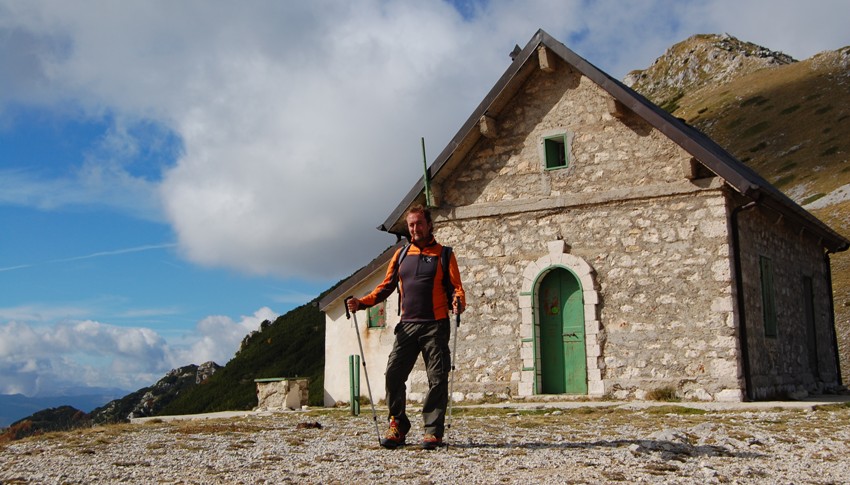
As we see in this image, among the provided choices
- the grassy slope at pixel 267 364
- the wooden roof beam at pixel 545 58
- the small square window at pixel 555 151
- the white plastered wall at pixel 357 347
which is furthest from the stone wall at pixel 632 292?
the grassy slope at pixel 267 364

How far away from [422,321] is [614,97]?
767 centimetres

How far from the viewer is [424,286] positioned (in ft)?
24.6

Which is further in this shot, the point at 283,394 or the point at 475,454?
the point at 283,394

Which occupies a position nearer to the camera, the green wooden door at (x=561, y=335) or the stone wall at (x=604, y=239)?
the stone wall at (x=604, y=239)

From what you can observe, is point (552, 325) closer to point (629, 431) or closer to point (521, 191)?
point (521, 191)

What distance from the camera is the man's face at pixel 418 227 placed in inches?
299

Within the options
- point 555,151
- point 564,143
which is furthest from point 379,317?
point 564,143

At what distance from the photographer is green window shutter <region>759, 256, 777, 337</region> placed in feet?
47.0

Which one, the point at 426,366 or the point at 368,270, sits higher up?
the point at 368,270

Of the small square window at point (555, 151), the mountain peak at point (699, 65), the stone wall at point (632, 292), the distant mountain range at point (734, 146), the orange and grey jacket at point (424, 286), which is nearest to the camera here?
the orange and grey jacket at point (424, 286)

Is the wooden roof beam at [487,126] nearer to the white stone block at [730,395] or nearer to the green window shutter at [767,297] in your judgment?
the green window shutter at [767,297]

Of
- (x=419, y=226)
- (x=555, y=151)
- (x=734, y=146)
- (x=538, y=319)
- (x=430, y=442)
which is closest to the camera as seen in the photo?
(x=430, y=442)

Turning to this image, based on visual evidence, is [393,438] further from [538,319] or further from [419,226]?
[538,319]

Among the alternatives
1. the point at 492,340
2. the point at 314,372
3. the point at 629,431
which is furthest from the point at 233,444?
the point at 314,372
